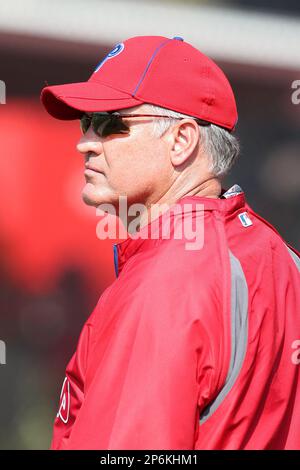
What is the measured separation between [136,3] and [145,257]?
2575 mm

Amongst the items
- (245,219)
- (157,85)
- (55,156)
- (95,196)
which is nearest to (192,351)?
(245,219)

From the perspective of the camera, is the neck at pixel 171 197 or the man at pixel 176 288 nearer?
the man at pixel 176 288

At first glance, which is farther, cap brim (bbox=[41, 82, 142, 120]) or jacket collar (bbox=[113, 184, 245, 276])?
cap brim (bbox=[41, 82, 142, 120])

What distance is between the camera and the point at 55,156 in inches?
152

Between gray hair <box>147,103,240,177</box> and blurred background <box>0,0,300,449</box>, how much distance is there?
2110 mm

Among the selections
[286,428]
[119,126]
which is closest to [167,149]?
[119,126]

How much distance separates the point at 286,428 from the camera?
1603 mm

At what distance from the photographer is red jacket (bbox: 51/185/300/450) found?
137 cm

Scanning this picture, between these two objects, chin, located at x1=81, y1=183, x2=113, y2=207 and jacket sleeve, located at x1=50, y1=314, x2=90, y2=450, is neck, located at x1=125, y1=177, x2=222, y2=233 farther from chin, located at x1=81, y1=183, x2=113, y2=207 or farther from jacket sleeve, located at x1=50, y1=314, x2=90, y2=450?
jacket sleeve, located at x1=50, y1=314, x2=90, y2=450

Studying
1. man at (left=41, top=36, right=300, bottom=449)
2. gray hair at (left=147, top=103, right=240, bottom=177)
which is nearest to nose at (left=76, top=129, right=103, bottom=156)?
man at (left=41, top=36, right=300, bottom=449)

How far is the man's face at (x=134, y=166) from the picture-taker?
5.68 feet

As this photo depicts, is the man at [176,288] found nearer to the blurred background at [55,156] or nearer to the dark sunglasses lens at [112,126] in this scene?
the dark sunglasses lens at [112,126]

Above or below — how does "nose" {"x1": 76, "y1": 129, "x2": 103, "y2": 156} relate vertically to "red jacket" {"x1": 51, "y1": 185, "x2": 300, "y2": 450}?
above

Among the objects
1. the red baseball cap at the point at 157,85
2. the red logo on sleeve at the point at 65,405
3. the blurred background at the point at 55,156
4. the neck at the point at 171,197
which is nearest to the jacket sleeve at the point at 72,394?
the red logo on sleeve at the point at 65,405
